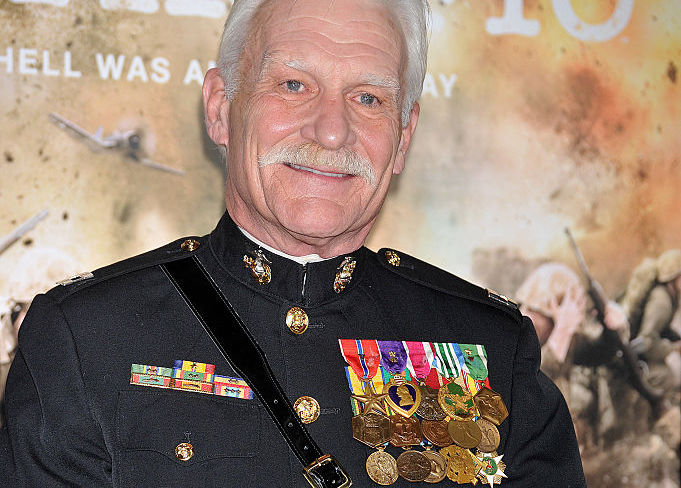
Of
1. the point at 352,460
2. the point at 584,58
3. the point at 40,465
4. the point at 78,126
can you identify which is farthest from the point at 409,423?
the point at 584,58

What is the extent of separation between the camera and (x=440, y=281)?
2092 mm

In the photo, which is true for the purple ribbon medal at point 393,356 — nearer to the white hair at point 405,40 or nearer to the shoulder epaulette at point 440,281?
the shoulder epaulette at point 440,281

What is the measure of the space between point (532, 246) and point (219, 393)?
5.23 ft

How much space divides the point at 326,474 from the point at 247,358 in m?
0.26

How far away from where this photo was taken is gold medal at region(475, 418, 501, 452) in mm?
1869

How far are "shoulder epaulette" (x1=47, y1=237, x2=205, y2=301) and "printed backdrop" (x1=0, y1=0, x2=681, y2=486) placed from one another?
37.0 inches

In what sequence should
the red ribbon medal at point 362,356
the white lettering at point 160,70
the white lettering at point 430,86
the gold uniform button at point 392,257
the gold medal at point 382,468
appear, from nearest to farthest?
the gold medal at point 382,468 → the red ribbon medal at point 362,356 → the gold uniform button at point 392,257 → the white lettering at point 160,70 → the white lettering at point 430,86

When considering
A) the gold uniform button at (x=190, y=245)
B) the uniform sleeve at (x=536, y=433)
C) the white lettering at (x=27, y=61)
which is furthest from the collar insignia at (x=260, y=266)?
the white lettering at (x=27, y=61)

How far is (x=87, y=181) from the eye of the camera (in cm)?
284

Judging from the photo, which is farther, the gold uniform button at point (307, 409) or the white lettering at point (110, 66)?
the white lettering at point (110, 66)

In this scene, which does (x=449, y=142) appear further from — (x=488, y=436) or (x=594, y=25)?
(x=488, y=436)

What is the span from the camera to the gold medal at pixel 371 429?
178cm

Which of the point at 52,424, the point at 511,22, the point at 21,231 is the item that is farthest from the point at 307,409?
the point at 511,22

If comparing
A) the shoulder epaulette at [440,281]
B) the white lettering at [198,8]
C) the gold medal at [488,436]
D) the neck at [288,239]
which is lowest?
the gold medal at [488,436]
